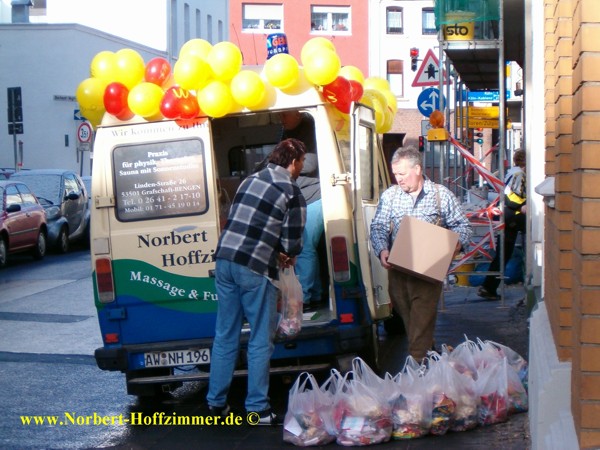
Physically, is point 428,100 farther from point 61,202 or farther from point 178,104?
point 178,104

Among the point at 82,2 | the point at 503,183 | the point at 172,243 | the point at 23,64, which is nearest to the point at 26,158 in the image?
the point at 23,64

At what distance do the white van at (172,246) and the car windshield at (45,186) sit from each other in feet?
52.7

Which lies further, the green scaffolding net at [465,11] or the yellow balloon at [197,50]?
the green scaffolding net at [465,11]

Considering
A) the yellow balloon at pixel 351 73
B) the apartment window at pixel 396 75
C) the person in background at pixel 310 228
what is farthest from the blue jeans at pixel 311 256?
the apartment window at pixel 396 75

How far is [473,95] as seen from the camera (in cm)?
2086

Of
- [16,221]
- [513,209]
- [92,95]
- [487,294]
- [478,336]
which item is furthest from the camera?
[16,221]

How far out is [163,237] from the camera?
757 cm

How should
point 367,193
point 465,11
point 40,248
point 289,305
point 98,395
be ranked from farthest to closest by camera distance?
point 40,248 < point 465,11 < point 367,193 < point 98,395 < point 289,305

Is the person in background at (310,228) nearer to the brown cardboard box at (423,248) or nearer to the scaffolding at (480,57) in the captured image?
the brown cardboard box at (423,248)

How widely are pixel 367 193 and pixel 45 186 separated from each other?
1607 centimetres

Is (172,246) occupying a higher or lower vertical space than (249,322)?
higher

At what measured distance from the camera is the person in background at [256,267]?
6770 millimetres

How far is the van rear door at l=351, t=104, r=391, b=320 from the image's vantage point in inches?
297

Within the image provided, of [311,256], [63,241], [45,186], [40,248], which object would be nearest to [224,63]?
[311,256]
